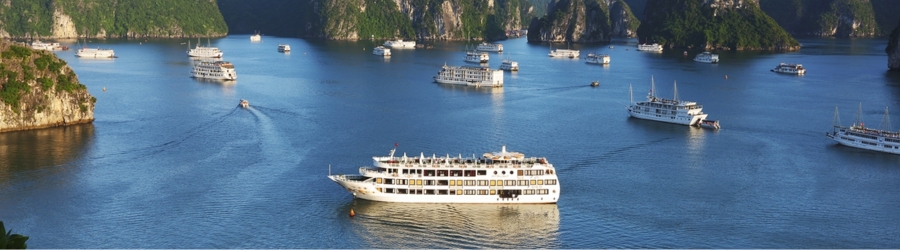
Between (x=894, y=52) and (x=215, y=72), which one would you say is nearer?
(x=215, y=72)

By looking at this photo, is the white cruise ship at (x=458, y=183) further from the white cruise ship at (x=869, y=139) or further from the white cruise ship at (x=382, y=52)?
the white cruise ship at (x=382, y=52)

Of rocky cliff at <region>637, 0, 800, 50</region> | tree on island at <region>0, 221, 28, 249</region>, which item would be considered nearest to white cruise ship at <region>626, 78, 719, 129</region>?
tree on island at <region>0, 221, 28, 249</region>

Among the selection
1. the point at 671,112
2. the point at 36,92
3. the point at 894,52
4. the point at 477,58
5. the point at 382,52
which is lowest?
the point at 671,112

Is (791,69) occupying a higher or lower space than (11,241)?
lower

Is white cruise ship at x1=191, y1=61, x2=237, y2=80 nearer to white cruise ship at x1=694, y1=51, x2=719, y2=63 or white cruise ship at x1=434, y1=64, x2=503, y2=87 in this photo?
white cruise ship at x1=434, y1=64, x2=503, y2=87

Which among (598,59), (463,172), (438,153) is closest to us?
(463,172)

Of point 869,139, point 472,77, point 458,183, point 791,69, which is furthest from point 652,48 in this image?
point 458,183

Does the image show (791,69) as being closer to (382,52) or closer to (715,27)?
(715,27)
